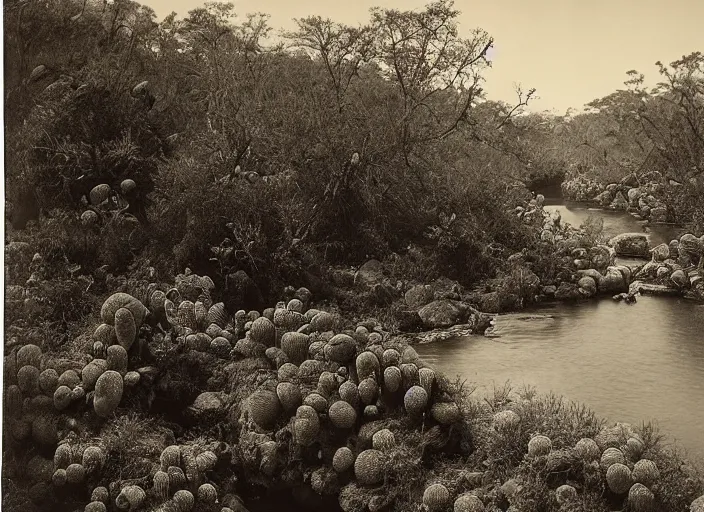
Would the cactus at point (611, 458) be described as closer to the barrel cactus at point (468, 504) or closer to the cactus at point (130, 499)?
the barrel cactus at point (468, 504)

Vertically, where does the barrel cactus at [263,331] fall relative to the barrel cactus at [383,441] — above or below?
above

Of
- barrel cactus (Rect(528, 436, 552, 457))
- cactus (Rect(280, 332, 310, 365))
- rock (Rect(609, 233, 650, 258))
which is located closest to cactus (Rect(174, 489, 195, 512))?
cactus (Rect(280, 332, 310, 365))

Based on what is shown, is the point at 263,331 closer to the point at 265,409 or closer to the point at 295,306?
the point at 295,306

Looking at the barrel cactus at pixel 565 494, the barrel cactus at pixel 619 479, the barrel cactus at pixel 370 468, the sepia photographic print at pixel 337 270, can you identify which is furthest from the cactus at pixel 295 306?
the barrel cactus at pixel 619 479

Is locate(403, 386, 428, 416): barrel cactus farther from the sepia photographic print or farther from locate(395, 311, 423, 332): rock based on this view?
locate(395, 311, 423, 332): rock

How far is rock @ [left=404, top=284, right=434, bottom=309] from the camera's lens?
18.5 feet

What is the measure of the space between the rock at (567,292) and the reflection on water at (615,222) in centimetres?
57

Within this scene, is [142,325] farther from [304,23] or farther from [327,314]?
[304,23]

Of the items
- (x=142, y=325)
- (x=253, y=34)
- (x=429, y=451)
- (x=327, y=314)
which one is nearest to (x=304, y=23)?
(x=253, y=34)

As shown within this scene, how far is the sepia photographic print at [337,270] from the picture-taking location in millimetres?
4328

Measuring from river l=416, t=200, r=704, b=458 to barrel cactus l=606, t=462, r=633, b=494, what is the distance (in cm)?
43

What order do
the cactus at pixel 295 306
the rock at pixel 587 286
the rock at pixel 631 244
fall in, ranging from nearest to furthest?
the cactus at pixel 295 306 → the rock at pixel 587 286 → the rock at pixel 631 244

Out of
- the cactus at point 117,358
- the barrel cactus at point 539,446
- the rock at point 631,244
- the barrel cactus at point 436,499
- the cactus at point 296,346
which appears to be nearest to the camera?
the barrel cactus at point 436,499

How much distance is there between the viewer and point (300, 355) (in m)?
4.99
